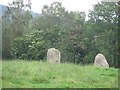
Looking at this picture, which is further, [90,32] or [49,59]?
[90,32]

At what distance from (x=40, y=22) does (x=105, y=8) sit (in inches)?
151

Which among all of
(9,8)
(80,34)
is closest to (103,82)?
(9,8)

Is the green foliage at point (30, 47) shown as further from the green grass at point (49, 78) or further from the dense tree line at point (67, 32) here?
the green grass at point (49, 78)

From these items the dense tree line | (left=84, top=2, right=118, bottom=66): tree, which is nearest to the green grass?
the dense tree line

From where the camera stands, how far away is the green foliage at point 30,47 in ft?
37.4

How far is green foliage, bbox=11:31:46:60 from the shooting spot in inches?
449

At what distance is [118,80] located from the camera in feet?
19.3

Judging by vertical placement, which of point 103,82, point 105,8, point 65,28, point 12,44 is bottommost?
point 103,82

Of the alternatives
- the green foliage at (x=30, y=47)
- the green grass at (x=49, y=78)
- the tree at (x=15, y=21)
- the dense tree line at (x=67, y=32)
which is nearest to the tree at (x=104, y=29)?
the dense tree line at (x=67, y=32)

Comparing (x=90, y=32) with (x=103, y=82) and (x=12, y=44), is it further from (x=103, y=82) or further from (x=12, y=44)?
(x=103, y=82)

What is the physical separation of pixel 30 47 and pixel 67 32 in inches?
113

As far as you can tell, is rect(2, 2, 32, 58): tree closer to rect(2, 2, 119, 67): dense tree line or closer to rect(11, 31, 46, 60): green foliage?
rect(2, 2, 119, 67): dense tree line

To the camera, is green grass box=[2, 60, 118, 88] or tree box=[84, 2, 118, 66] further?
tree box=[84, 2, 118, 66]

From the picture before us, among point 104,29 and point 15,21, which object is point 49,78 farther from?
point 104,29
